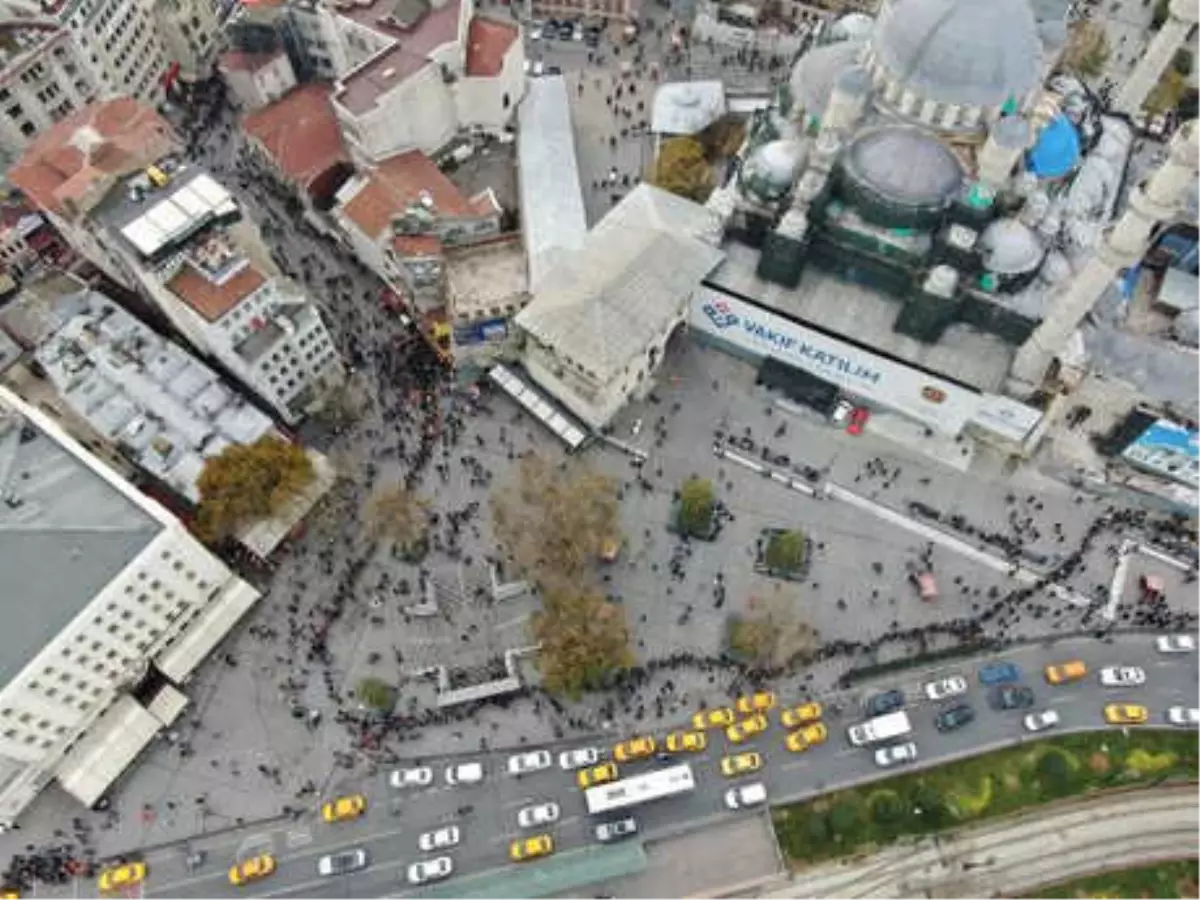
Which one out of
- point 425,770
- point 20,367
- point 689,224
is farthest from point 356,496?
point 689,224

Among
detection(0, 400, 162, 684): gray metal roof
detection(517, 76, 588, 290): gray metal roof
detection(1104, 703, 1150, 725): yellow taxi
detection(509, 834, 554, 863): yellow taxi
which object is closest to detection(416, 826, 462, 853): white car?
detection(509, 834, 554, 863): yellow taxi

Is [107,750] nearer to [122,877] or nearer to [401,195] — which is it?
[122,877]

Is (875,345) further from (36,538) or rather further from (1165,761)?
(36,538)

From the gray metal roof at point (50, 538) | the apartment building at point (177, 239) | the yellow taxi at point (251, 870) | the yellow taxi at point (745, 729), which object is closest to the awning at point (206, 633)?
the gray metal roof at point (50, 538)

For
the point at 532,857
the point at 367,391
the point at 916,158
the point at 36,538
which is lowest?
the point at 532,857

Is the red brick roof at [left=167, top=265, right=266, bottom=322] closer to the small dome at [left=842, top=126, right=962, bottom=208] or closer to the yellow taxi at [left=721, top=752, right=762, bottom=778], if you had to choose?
the small dome at [left=842, top=126, right=962, bottom=208]
